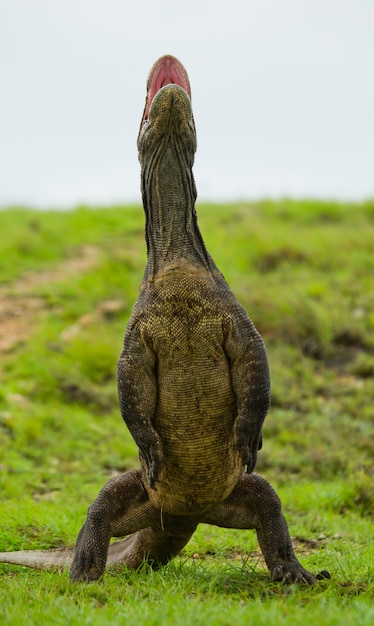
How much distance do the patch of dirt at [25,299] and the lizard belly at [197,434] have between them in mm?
6463

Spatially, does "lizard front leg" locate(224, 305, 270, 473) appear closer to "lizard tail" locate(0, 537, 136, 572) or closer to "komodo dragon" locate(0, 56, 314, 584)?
"komodo dragon" locate(0, 56, 314, 584)

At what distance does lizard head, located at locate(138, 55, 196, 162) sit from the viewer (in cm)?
414

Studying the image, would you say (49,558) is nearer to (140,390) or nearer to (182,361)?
(140,390)

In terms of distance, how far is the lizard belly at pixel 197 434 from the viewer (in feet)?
13.5

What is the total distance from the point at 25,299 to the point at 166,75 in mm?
8273

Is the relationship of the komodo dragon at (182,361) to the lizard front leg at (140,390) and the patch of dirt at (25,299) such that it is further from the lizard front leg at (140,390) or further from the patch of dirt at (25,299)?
the patch of dirt at (25,299)

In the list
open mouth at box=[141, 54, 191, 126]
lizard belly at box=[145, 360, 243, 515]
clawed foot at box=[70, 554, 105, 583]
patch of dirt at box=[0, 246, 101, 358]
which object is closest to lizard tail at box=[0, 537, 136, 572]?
clawed foot at box=[70, 554, 105, 583]

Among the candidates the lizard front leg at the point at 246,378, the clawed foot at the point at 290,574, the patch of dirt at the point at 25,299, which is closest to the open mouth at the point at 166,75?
the lizard front leg at the point at 246,378

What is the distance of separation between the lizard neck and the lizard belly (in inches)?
20.1

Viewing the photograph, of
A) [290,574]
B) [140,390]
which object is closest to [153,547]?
[290,574]

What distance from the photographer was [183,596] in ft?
12.6

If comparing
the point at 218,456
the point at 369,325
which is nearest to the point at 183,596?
the point at 218,456

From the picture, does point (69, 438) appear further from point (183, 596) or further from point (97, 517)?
point (183, 596)

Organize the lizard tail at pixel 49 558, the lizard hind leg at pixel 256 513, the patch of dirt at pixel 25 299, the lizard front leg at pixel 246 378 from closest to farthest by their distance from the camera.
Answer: the lizard front leg at pixel 246 378, the lizard hind leg at pixel 256 513, the lizard tail at pixel 49 558, the patch of dirt at pixel 25 299
